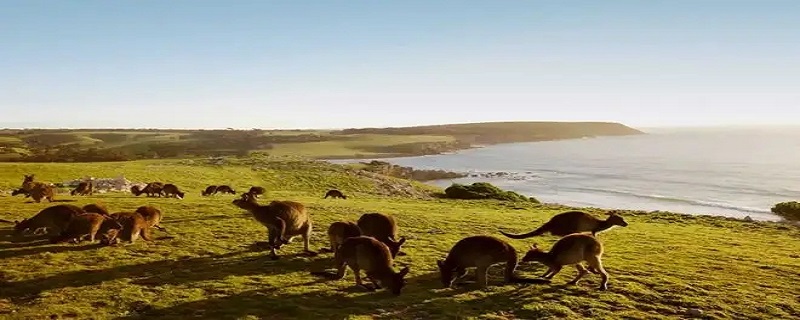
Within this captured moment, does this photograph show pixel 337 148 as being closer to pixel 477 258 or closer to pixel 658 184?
pixel 658 184

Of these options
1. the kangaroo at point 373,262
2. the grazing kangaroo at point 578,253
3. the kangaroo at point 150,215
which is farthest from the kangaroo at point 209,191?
the grazing kangaroo at point 578,253

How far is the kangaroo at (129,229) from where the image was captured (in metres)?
15.1

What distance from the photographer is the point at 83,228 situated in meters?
14.8

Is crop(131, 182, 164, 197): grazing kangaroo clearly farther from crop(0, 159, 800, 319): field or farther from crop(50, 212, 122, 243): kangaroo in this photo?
crop(50, 212, 122, 243): kangaroo

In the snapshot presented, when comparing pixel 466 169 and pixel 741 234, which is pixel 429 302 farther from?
pixel 466 169

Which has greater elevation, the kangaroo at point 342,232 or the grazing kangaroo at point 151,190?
the kangaroo at point 342,232

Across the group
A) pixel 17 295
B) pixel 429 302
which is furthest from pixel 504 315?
pixel 17 295

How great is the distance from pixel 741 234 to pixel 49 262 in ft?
86.9

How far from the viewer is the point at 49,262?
43.3 feet

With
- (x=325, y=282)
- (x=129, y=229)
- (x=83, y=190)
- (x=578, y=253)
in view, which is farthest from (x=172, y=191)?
(x=578, y=253)

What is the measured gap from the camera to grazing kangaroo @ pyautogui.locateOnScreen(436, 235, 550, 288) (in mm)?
12352

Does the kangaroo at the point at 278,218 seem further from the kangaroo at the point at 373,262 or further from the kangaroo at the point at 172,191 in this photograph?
the kangaroo at the point at 172,191

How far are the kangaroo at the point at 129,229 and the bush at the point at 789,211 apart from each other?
48316 mm

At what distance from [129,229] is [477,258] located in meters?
9.26
